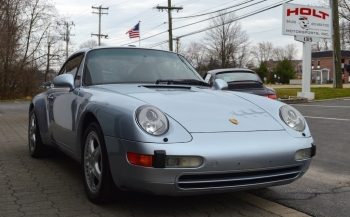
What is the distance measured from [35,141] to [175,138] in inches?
134

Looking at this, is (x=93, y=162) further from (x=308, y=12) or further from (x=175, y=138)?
(x=308, y=12)

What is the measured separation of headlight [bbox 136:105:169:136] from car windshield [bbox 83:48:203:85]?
4.07 feet

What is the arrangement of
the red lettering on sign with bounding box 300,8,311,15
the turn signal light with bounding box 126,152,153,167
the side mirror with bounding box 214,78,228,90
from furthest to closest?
the red lettering on sign with bounding box 300,8,311,15 < the side mirror with bounding box 214,78,228,90 < the turn signal light with bounding box 126,152,153,167

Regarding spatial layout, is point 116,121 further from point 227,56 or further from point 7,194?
point 227,56

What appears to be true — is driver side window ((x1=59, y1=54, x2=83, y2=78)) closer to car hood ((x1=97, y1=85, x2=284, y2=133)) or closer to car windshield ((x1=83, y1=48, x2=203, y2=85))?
car windshield ((x1=83, y1=48, x2=203, y2=85))

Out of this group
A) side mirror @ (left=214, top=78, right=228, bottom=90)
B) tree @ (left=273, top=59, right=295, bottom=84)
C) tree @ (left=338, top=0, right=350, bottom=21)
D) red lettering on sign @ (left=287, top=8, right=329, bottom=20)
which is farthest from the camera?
tree @ (left=273, top=59, right=295, bottom=84)

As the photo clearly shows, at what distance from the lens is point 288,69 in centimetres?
8375

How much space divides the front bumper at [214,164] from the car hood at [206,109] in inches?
3.8

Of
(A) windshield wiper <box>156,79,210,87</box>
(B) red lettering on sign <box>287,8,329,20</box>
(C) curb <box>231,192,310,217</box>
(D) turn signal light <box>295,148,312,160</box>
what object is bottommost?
(C) curb <box>231,192,310,217</box>

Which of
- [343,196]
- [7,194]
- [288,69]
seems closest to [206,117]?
[343,196]

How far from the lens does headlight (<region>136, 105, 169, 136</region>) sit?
10.4ft

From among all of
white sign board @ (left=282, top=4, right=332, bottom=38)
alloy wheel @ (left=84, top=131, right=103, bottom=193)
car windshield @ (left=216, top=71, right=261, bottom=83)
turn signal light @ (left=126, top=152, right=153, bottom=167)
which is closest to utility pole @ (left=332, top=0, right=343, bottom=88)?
white sign board @ (left=282, top=4, right=332, bottom=38)

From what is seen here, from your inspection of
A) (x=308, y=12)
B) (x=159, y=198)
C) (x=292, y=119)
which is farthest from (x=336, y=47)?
(x=159, y=198)

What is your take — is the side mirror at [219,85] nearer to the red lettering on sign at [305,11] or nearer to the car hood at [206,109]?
the car hood at [206,109]
